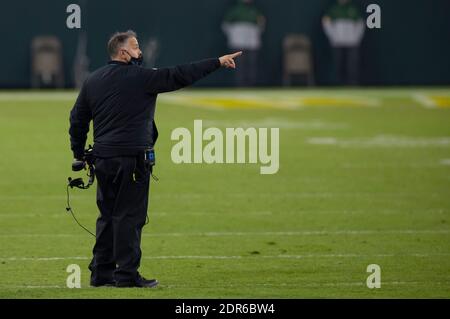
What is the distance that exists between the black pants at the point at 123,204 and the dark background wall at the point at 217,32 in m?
23.7

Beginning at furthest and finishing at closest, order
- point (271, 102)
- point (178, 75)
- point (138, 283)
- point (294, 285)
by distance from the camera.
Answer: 1. point (271, 102)
2. point (294, 285)
3. point (138, 283)
4. point (178, 75)

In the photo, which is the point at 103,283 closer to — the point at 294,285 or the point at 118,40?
the point at 294,285

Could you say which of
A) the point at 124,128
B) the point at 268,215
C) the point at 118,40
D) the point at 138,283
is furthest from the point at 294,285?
the point at 268,215

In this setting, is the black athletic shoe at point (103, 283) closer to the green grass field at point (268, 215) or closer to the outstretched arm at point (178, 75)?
the green grass field at point (268, 215)

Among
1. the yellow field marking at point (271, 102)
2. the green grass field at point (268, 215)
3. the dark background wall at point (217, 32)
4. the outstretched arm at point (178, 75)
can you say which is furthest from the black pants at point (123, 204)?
the dark background wall at point (217, 32)

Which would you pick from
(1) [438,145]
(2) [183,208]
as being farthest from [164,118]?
(2) [183,208]

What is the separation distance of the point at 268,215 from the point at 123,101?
4.67 metres

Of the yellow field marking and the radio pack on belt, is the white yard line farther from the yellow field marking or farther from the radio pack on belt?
the yellow field marking

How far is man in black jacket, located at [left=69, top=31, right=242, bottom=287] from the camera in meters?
9.16

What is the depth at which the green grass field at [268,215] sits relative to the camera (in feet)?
32.1

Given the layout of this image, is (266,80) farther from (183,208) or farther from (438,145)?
(183,208)

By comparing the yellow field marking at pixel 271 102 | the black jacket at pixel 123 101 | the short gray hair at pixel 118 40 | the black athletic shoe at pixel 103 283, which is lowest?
the yellow field marking at pixel 271 102

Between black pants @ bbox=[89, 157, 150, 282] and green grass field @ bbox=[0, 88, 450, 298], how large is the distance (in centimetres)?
21

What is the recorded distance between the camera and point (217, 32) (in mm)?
34156
